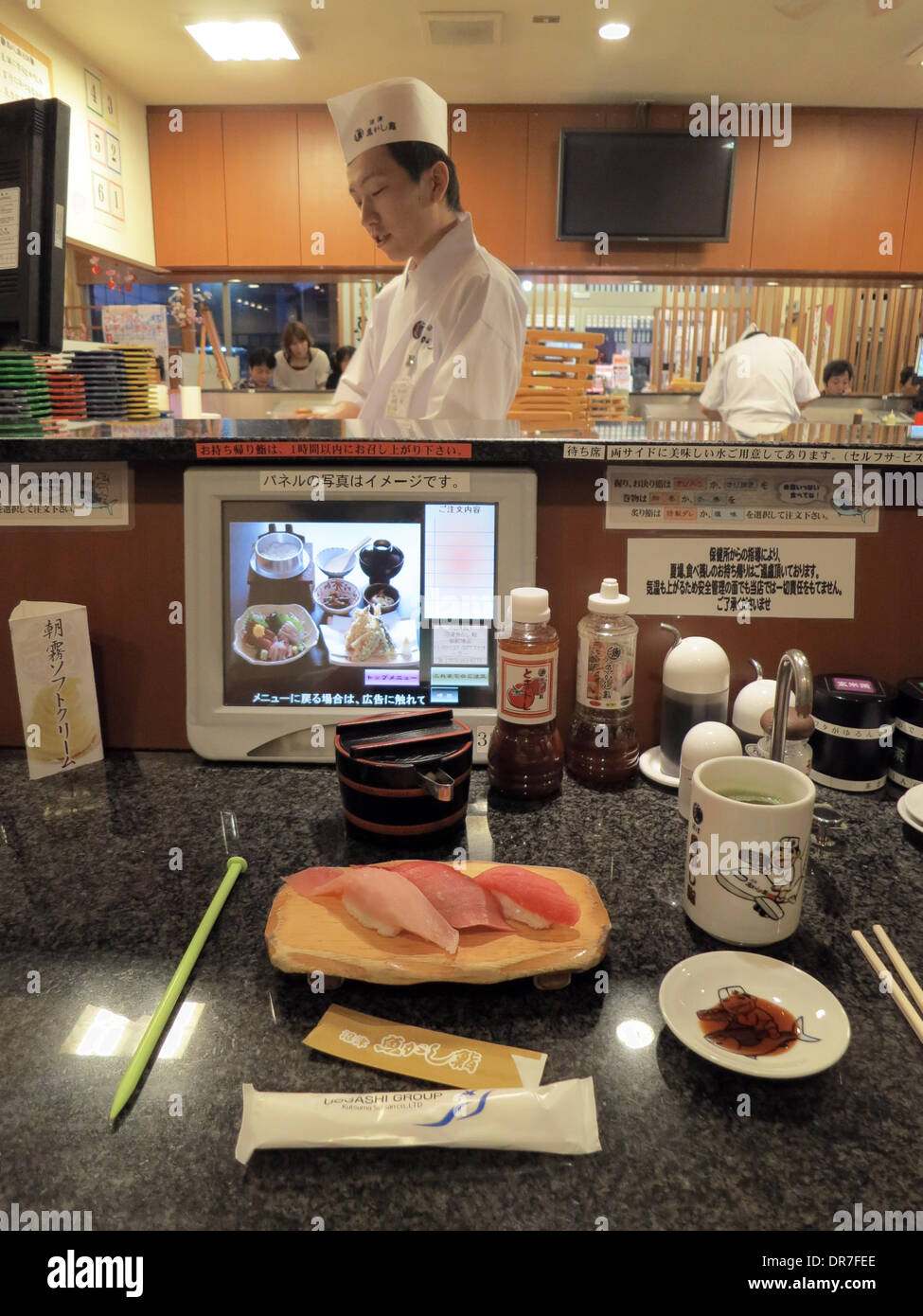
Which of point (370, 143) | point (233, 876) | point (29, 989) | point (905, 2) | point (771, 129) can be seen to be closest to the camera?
point (29, 989)

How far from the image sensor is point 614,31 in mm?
3445

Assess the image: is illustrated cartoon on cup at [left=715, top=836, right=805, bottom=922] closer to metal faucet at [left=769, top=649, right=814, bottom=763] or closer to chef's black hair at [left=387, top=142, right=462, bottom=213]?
metal faucet at [left=769, top=649, right=814, bottom=763]

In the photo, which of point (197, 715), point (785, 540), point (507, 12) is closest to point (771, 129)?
point (507, 12)

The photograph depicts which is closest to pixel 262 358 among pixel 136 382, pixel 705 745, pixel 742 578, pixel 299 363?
pixel 299 363

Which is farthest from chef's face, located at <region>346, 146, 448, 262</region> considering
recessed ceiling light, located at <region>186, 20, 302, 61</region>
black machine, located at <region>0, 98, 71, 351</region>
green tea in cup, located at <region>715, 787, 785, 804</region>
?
recessed ceiling light, located at <region>186, 20, 302, 61</region>

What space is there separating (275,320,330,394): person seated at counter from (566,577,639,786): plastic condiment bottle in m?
4.08

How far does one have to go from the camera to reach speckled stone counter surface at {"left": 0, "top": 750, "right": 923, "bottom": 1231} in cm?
49

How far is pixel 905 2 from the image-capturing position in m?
3.17

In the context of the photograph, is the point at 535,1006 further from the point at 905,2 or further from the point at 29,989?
the point at 905,2

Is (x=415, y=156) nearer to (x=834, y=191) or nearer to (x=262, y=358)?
(x=262, y=358)

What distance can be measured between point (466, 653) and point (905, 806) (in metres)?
0.47

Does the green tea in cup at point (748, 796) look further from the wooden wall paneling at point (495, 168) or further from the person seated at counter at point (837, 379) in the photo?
the person seated at counter at point (837, 379)

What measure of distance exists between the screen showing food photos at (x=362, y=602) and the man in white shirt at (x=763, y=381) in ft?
11.1

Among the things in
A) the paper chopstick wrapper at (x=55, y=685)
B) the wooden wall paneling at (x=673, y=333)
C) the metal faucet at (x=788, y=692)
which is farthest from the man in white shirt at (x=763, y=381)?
the paper chopstick wrapper at (x=55, y=685)
